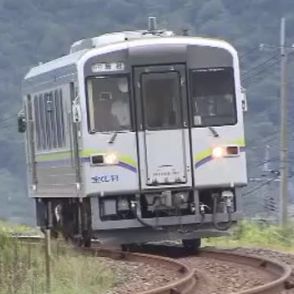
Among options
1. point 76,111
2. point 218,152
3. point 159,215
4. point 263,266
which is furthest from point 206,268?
point 76,111

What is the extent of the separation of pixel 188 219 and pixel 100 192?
150cm

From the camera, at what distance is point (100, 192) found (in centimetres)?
1844

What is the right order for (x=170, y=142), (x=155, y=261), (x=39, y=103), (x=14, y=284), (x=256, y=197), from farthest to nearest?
(x=256, y=197) < (x=39, y=103) < (x=170, y=142) < (x=155, y=261) < (x=14, y=284)

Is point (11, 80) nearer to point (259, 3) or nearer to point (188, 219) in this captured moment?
point (259, 3)

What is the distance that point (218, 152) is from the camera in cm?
1845

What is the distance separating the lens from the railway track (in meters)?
13.2

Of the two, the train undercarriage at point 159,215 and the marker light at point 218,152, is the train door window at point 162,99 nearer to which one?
the marker light at point 218,152

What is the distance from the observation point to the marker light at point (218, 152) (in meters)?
18.5

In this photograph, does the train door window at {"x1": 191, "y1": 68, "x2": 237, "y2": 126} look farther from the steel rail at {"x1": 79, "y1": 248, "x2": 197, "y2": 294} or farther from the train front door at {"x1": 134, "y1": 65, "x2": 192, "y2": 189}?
the steel rail at {"x1": 79, "y1": 248, "x2": 197, "y2": 294}

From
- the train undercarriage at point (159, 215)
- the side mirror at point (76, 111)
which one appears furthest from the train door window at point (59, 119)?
the side mirror at point (76, 111)

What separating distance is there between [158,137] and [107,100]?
1.02 metres

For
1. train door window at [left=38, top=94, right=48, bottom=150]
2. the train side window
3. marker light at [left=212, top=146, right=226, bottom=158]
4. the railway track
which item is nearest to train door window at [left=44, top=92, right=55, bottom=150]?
the train side window

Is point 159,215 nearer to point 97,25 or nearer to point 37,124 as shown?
point 37,124

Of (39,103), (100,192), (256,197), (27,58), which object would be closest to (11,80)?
(27,58)
